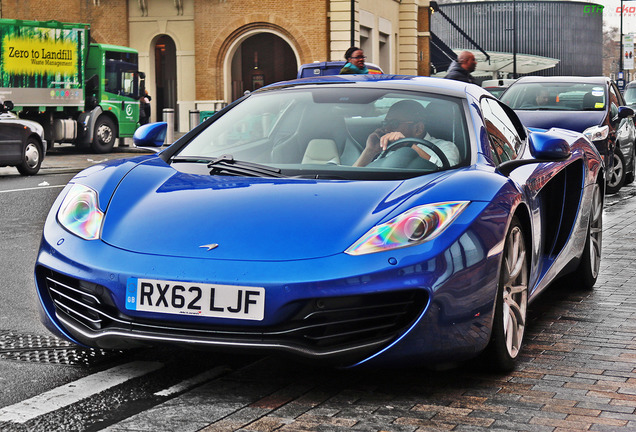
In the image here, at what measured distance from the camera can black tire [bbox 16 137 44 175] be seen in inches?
713

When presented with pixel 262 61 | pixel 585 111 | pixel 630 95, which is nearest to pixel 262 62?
pixel 262 61

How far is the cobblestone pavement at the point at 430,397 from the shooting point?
12.3ft

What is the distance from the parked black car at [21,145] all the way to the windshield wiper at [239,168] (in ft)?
44.4

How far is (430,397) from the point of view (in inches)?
162

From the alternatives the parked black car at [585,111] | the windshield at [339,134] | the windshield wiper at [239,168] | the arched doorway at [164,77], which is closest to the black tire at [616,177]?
the parked black car at [585,111]

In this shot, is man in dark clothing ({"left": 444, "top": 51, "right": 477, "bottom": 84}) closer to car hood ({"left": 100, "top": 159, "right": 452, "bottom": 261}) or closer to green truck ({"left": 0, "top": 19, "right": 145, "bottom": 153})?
car hood ({"left": 100, "top": 159, "right": 452, "bottom": 261})

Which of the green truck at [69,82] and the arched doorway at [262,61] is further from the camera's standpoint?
the arched doorway at [262,61]

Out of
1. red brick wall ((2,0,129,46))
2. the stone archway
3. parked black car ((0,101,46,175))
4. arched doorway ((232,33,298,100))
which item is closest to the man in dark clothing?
parked black car ((0,101,46,175))

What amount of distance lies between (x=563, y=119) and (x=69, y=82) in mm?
16885

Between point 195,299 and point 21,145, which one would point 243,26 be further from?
point 195,299

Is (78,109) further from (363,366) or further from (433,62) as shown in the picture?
(433,62)

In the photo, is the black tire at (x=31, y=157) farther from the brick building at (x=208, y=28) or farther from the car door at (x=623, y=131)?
the brick building at (x=208, y=28)

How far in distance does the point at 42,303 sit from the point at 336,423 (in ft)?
4.75

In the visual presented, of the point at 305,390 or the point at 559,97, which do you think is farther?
the point at 559,97
